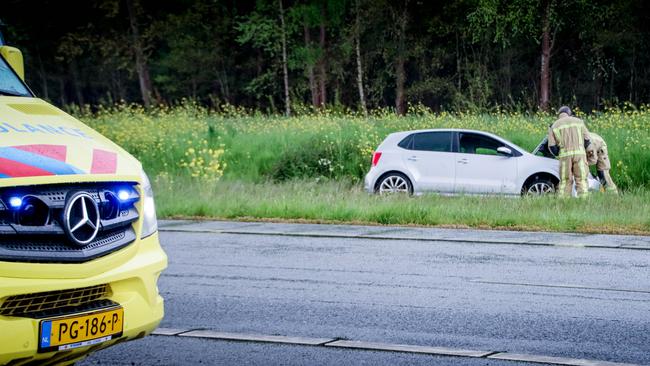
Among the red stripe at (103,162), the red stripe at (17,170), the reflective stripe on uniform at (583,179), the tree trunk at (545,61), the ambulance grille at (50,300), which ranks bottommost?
the ambulance grille at (50,300)

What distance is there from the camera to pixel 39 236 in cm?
484

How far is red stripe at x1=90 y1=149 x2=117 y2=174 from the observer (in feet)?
17.0

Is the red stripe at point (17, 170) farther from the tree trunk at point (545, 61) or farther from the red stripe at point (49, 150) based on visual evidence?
the tree trunk at point (545, 61)

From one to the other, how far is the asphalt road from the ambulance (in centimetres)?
138

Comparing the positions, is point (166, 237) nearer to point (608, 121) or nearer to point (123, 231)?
point (123, 231)

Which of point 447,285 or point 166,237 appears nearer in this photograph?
point 447,285

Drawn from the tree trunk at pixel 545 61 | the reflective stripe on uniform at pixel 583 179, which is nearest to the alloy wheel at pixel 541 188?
the reflective stripe on uniform at pixel 583 179

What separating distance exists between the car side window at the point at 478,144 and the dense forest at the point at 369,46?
78.5 ft


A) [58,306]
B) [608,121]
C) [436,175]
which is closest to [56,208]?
[58,306]

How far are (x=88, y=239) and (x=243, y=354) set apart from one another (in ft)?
6.53

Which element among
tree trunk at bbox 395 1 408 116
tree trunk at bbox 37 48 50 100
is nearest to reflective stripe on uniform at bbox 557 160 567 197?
tree trunk at bbox 395 1 408 116

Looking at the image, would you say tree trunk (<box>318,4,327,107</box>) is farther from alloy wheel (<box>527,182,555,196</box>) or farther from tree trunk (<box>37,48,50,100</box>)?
alloy wheel (<box>527,182,555,196</box>)

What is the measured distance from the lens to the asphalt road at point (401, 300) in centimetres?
674

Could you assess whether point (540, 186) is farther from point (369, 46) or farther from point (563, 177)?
point (369, 46)
